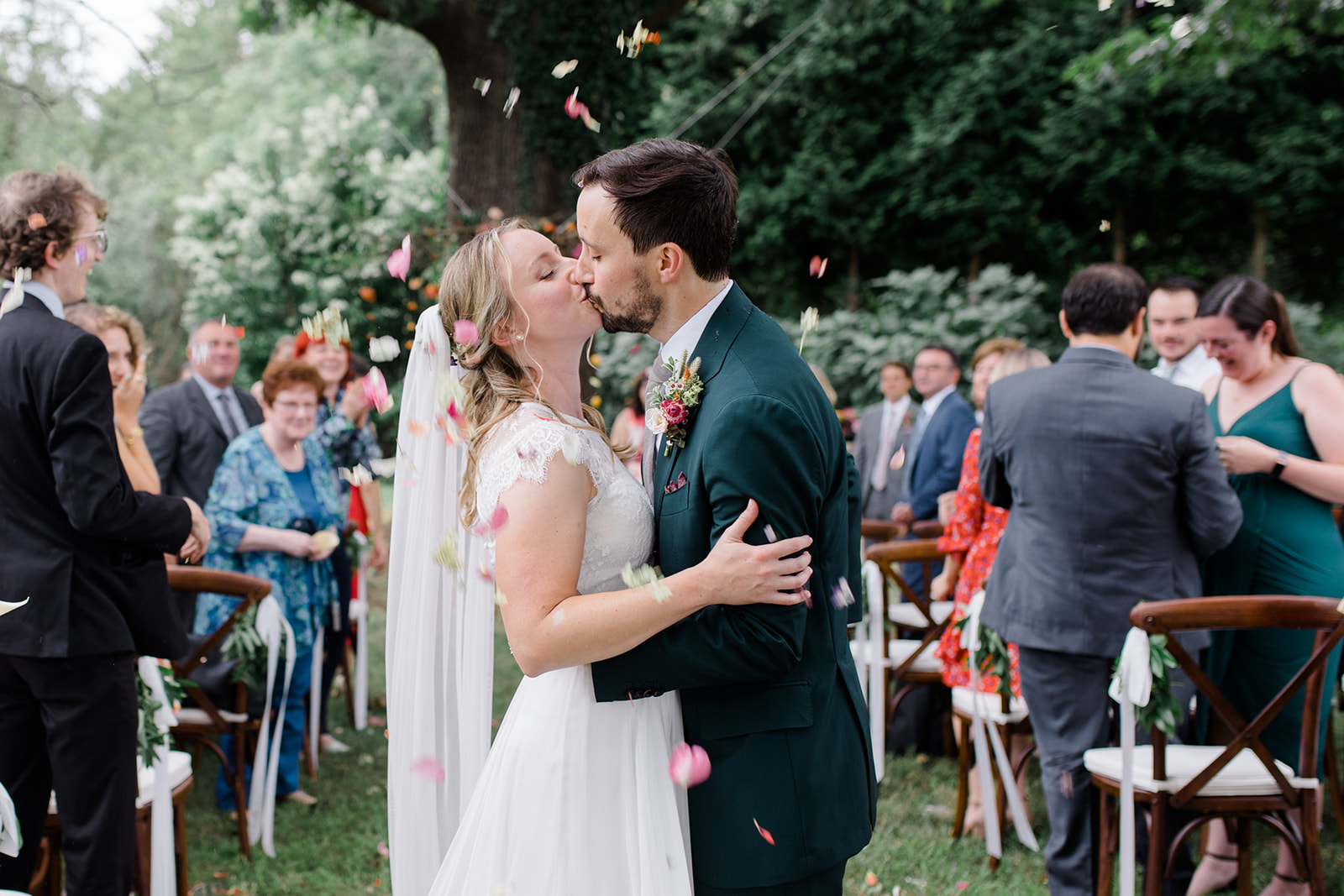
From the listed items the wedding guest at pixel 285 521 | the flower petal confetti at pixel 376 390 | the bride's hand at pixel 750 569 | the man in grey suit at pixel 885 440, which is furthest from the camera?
the man in grey suit at pixel 885 440

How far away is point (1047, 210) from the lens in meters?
14.4

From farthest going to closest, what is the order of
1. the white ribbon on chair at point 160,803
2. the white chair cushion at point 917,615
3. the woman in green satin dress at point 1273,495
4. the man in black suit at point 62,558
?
the white chair cushion at point 917,615, the woman in green satin dress at point 1273,495, the white ribbon on chair at point 160,803, the man in black suit at point 62,558

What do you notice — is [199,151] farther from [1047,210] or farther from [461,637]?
[461,637]

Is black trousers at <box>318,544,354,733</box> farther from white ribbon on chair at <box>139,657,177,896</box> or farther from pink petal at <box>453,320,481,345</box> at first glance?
pink petal at <box>453,320,481,345</box>

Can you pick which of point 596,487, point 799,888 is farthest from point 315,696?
point 799,888

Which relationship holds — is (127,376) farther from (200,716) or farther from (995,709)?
(995,709)

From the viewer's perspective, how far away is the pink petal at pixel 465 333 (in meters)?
2.20

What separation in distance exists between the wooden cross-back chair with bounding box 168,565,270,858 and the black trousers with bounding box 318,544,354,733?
45.4 inches

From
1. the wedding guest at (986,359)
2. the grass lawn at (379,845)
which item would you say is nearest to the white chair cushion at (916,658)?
the grass lawn at (379,845)

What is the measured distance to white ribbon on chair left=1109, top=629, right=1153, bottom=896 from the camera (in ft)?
10.0

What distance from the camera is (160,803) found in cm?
333

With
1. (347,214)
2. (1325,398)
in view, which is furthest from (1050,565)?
(347,214)

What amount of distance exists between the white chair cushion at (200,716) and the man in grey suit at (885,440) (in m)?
5.34

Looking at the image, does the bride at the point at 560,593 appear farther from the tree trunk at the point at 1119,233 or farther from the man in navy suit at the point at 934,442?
the tree trunk at the point at 1119,233
